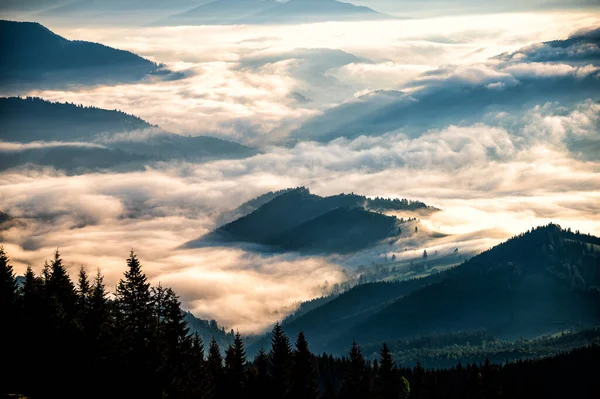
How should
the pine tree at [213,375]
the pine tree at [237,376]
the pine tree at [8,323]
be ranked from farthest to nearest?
the pine tree at [237,376], the pine tree at [213,375], the pine tree at [8,323]

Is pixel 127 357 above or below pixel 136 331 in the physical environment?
below

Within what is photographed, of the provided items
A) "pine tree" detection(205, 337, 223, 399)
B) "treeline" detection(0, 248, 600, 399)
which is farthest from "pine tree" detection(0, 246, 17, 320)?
"pine tree" detection(205, 337, 223, 399)

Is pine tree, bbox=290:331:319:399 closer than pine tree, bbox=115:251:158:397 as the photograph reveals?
No

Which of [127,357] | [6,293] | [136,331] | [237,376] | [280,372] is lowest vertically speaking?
[237,376]

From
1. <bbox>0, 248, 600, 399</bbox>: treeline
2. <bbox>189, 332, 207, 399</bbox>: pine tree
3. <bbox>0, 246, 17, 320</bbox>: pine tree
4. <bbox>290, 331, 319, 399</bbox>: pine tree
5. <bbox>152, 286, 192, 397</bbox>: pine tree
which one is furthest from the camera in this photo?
<bbox>0, 246, 17, 320</bbox>: pine tree

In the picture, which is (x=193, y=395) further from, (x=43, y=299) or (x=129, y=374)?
(x=43, y=299)

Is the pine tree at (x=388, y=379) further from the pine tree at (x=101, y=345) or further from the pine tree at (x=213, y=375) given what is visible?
the pine tree at (x=101, y=345)

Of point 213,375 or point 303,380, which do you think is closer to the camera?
point 303,380

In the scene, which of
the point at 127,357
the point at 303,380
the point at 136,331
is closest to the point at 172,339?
the point at 136,331

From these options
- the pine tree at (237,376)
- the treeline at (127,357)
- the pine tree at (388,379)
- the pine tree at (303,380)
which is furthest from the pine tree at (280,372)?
the pine tree at (388,379)

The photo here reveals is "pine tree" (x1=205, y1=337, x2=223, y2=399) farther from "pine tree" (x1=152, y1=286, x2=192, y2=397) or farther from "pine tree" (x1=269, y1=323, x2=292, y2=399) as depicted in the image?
"pine tree" (x1=269, y1=323, x2=292, y2=399)

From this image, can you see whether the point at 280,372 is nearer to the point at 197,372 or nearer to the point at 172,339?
the point at 197,372

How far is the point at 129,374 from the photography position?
315ft

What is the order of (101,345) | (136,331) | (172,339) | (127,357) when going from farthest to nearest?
1. (172,339)
2. (101,345)
3. (136,331)
4. (127,357)
